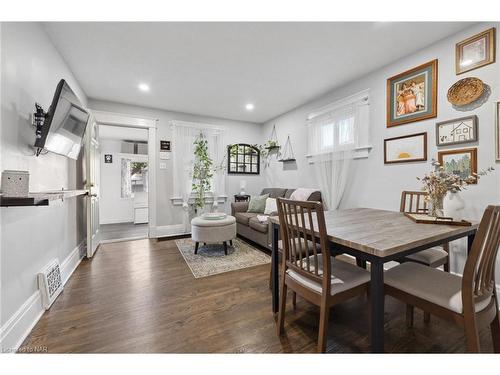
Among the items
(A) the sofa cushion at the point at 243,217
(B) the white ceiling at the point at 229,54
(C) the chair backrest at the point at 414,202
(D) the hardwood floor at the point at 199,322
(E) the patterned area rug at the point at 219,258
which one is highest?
(B) the white ceiling at the point at 229,54

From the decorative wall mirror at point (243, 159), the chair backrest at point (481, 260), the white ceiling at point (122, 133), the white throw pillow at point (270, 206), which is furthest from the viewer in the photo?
the white ceiling at point (122, 133)

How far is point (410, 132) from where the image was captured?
2.40 m

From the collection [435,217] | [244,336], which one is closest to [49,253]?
[244,336]

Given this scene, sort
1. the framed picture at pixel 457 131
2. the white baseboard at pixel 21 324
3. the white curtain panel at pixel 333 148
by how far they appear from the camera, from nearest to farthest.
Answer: the white baseboard at pixel 21 324, the framed picture at pixel 457 131, the white curtain panel at pixel 333 148

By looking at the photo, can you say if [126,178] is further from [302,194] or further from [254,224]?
[302,194]

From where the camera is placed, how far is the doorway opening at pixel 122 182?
18.0 ft

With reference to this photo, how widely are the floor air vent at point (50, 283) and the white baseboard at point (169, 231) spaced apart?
6.57 ft

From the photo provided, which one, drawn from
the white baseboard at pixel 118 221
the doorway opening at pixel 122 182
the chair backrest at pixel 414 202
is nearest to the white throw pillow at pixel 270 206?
the chair backrest at pixel 414 202

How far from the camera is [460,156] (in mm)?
2012

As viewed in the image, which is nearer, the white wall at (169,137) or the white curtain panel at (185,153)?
the white wall at (169,137)

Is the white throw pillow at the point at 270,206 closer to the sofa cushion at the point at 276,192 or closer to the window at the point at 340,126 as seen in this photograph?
the sofa cushion at the point at 276,192

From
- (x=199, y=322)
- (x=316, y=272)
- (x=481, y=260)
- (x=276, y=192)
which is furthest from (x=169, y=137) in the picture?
(x=481, y=260)
